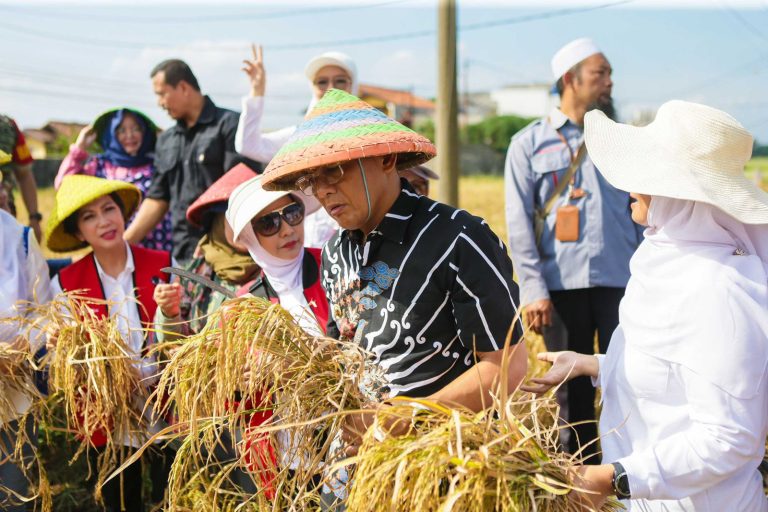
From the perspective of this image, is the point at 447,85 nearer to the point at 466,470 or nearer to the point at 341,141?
the point at 341,141

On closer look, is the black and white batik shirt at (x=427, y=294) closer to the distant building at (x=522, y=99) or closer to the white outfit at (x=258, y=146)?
the white outfit at (x=258, y=146)

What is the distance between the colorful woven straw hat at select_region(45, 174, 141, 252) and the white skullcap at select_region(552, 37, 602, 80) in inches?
88.1

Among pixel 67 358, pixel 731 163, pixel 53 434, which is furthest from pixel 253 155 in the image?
pixel 731 163

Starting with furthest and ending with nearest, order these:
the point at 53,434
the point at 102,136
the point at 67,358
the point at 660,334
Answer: the point at 102,136, the point at 53,434, the point at 67,358, the point at 660,334

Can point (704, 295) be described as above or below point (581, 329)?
above

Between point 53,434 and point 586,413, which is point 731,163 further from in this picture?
point 53,434

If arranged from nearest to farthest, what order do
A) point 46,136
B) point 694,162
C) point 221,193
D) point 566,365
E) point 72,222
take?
point 694,162
point 566,365
point 221,193
point 72,222
point 46,136

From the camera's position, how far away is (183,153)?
4.65 metres

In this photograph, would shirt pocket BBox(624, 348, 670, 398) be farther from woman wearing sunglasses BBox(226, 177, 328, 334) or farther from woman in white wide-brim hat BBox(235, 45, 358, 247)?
woman in white wide-brim hat BBox(235, 45, 358, 247)

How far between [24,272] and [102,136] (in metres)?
1.97

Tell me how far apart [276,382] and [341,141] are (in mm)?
656

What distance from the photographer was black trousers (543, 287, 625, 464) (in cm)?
398

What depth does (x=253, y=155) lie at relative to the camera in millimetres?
4188

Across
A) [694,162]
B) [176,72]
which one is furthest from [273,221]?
[176,72]
